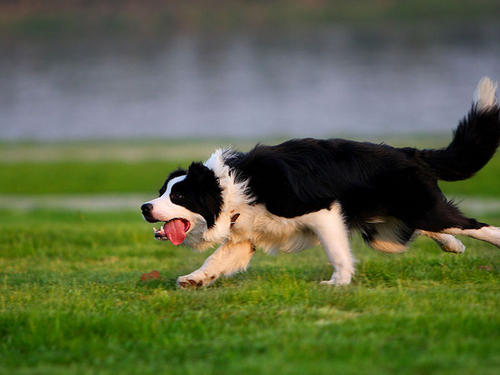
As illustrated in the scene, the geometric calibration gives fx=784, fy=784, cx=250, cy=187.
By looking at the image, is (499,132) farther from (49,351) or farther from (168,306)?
(49,351)

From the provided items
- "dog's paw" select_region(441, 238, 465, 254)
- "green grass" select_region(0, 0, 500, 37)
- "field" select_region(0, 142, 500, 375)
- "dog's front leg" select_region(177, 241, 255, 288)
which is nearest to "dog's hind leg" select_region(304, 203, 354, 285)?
"field" select_region(0, 142, 500, 375)

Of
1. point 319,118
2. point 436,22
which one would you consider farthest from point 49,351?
point 436,22

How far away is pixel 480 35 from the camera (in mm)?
57531

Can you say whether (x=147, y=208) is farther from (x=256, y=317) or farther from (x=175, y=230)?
(x=256, y=317)

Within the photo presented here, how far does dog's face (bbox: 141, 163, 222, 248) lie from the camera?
674cm

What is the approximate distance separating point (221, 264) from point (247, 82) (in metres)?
43.5

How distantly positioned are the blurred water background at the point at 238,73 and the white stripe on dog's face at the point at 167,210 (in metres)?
30.1

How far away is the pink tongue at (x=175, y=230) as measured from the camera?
682 cm

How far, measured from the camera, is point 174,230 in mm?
6824

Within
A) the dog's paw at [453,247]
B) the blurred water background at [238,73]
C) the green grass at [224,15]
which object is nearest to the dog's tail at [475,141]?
the dog's paw at [453,247]

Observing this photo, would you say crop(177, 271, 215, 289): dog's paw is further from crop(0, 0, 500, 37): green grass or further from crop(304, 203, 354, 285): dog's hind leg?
crop(0, 0, 500, 37): green grass

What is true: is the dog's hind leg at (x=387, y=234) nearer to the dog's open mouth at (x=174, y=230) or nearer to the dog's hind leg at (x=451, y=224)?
the dog's hind leg at (x=451, y=224)

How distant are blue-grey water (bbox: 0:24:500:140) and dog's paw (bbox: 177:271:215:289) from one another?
29759mm

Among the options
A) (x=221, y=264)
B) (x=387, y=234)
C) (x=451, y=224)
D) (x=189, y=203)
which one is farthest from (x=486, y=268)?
(x=189, y=203)
